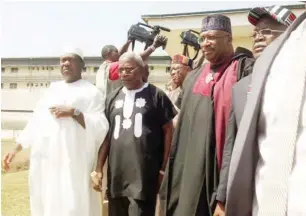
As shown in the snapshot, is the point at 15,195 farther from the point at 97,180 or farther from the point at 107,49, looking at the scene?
the point at 97,180

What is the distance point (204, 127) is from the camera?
2787 millimetres

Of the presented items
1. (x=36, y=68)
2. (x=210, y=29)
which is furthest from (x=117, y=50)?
(x=36, y=68)

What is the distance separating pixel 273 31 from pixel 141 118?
56.3 inches

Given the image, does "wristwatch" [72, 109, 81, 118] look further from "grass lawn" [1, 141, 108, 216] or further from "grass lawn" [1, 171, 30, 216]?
"grass lawn" [1, 171, 30, 216]

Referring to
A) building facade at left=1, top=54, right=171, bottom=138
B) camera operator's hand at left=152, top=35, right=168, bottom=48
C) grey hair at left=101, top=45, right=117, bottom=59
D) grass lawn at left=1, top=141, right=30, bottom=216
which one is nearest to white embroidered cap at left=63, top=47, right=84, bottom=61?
camera operator's hand at left=152, top=35, right=168, bottom=48

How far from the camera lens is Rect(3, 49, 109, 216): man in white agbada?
3885 millimetres

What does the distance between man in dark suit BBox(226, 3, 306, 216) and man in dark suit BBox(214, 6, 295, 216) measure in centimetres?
23

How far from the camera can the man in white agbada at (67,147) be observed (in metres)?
3.88

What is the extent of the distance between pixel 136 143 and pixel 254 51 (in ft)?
4.30

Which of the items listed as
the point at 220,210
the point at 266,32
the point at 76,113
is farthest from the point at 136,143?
the point at 266,32

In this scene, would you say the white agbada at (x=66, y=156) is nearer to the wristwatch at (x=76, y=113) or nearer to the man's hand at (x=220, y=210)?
the wristwatch at (x=76, y=113)

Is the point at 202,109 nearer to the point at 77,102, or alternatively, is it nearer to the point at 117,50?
the point at 77,102

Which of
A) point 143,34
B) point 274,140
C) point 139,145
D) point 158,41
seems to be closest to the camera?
point 274,140

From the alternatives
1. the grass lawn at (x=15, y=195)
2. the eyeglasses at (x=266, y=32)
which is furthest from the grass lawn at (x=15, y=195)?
the eyeglasses at (x=266, y=32)
